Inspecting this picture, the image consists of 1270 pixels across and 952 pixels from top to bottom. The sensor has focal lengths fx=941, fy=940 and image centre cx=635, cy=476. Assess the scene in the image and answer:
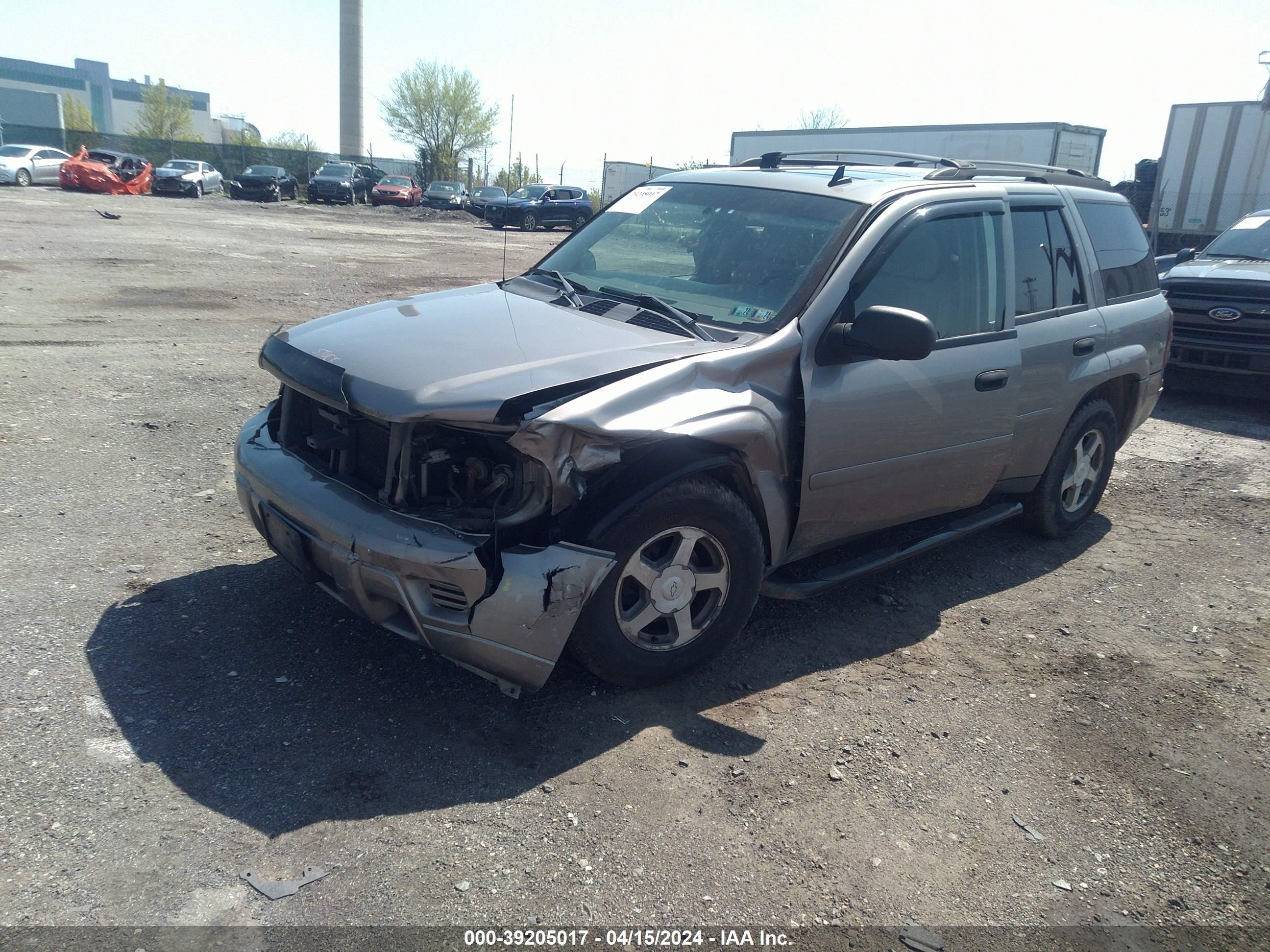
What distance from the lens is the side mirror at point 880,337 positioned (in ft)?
11.6

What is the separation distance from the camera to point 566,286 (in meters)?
4.27

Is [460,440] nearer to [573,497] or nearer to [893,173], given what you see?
[573,497]

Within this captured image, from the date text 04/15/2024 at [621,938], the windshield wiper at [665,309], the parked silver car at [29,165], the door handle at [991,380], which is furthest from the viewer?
the parked silver car at [29,165]

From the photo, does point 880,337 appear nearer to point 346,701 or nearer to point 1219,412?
point 346,701

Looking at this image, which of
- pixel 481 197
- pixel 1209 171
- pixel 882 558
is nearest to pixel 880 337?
pixel 882 558

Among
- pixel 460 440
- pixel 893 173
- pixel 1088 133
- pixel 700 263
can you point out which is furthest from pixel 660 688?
pixel 1088 133

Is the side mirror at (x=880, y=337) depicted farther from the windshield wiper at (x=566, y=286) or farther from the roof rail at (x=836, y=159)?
the roof rail at (x=836, y=159)

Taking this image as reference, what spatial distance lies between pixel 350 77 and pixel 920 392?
3016 inches

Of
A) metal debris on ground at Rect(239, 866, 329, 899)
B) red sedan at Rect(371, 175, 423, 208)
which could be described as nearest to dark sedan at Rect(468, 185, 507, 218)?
red sedan at Rect(371, 175, 423, 208)

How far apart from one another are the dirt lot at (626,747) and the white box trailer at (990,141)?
20546 millimetres

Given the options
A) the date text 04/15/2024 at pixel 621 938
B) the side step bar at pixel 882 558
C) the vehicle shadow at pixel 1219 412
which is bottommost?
the date text 04/15/2024 at pixel 621 938

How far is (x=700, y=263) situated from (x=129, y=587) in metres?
2.83

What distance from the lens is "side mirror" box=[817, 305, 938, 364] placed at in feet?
11.6

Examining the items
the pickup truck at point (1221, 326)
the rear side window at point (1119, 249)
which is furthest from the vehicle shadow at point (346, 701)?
the pickup truck at point (1221, 326)
